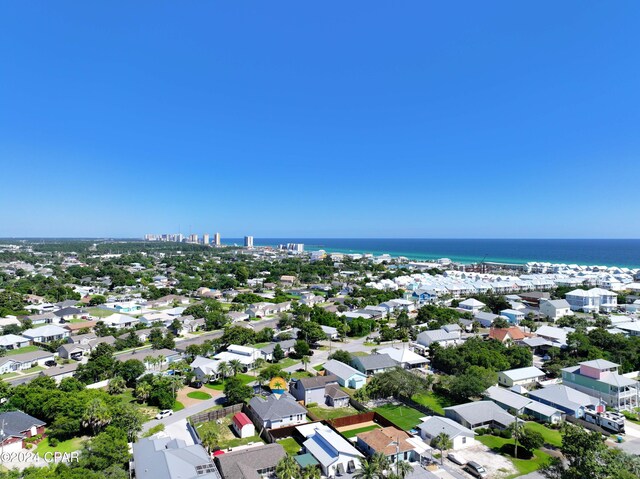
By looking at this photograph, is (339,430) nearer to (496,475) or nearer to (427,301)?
(496,475)

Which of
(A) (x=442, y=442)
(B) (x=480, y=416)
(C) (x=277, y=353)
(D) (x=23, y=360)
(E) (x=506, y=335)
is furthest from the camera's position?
(E) (x=506, y=335)

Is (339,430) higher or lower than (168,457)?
lower

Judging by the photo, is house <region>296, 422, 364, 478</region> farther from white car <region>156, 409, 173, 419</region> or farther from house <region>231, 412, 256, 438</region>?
white car <region>156, 409, 173, 419</region>

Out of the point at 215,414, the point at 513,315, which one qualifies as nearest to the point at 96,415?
the point at 215,414

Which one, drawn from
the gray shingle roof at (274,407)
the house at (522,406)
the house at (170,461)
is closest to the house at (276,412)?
the gray shingle roof at (274,407)

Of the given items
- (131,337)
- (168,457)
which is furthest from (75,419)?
(131,337)

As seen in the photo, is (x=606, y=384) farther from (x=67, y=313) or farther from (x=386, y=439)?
(x=67, y=313)
